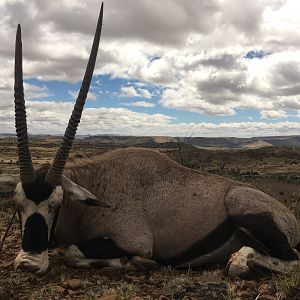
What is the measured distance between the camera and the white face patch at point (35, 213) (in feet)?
20.8

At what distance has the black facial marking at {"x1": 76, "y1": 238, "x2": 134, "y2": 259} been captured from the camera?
285 inches

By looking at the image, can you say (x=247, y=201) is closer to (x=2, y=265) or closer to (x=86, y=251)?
(x=86, y=251)

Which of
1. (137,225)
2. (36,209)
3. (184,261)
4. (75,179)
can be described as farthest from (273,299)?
(75,179)

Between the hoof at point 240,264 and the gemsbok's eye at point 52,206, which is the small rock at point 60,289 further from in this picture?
the hoof at point 240,264

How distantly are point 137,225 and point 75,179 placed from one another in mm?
1502

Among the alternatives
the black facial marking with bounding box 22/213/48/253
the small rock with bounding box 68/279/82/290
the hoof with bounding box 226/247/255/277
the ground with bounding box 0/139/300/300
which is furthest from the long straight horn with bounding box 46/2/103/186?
the hoof with bounding box 226/247/255/277

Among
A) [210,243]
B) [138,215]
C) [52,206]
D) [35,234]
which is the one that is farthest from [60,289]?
[210,243]

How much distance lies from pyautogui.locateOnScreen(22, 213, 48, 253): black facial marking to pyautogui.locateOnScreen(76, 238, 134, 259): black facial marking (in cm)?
84

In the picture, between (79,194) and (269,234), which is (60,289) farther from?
(269,234)

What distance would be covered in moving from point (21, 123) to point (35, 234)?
179cm

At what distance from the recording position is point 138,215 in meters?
7.69

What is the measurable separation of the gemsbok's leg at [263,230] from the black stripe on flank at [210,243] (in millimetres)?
196

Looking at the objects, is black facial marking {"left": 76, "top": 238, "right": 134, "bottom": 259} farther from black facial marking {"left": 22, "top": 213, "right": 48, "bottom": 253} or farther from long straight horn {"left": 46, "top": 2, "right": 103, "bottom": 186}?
long straight horn {"left": 46, "top": 2, "right": 103, "bottom": 186}

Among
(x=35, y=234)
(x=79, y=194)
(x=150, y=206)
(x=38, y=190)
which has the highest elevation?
(x=38, y=190)
